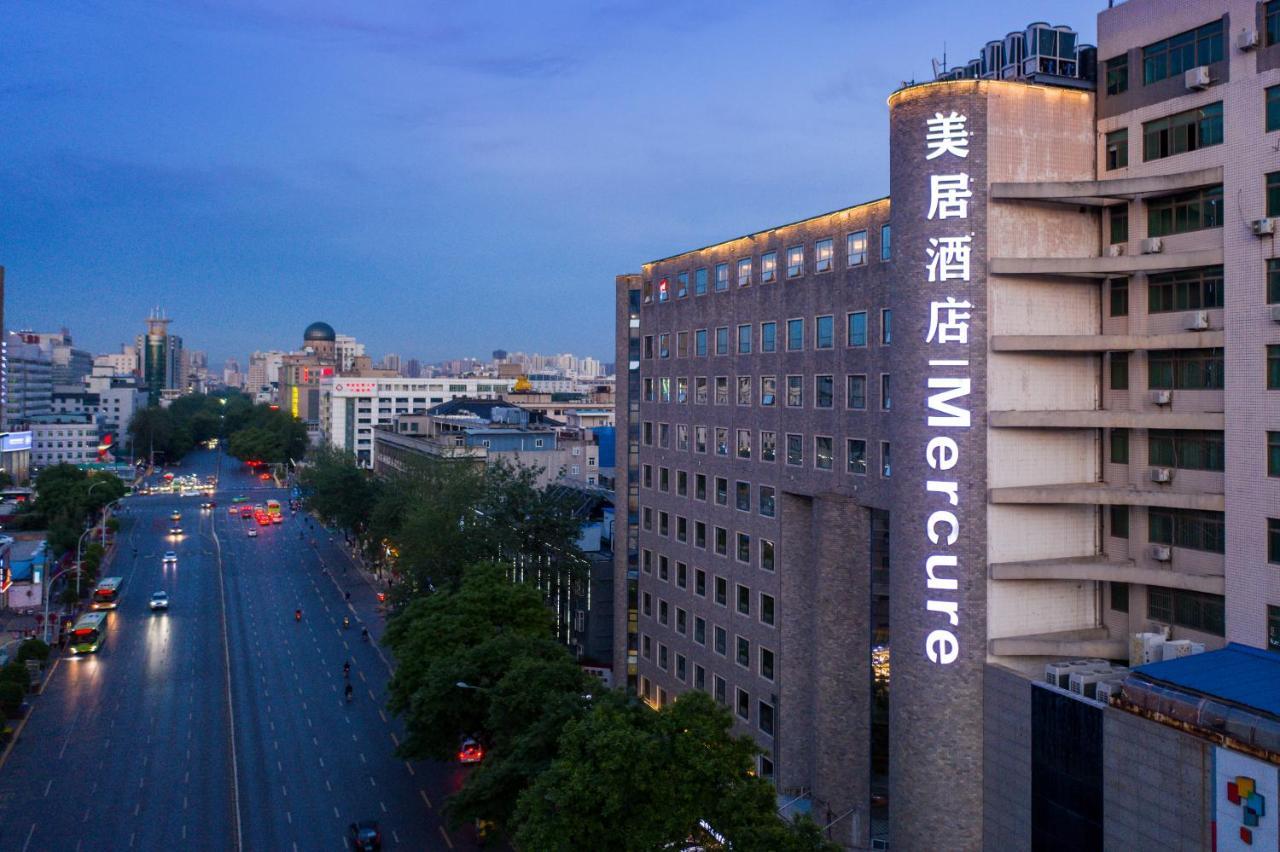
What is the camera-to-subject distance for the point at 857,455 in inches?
1339

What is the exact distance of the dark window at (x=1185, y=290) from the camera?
24.8 m

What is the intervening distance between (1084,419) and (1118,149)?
25.9ft

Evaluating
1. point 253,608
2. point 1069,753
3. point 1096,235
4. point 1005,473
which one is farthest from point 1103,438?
point 253,608

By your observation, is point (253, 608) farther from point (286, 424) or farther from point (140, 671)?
point (286, 424)

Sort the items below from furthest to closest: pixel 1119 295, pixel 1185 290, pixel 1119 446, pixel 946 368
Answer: pixel 1119 446, pixel 1119 295, pixel 946 368, pixel 1185 290

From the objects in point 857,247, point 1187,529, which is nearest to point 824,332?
point 857,247

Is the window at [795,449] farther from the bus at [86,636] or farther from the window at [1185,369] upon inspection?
the bus at [86,636]

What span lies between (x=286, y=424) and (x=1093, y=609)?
18122cm

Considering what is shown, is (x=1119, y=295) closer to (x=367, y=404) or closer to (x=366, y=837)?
(x=366, y=837)

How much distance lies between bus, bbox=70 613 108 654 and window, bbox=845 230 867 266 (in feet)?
179

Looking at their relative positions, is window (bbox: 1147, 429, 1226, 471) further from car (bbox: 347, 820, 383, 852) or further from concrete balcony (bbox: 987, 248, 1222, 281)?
car (bbox: 347, 820, 383, 852)

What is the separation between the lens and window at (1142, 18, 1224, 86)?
24734mm

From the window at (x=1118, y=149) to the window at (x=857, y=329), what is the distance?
29.6 feet

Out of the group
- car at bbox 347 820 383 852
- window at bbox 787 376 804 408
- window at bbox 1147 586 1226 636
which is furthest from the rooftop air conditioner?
car at bbox 347 820 383 852
